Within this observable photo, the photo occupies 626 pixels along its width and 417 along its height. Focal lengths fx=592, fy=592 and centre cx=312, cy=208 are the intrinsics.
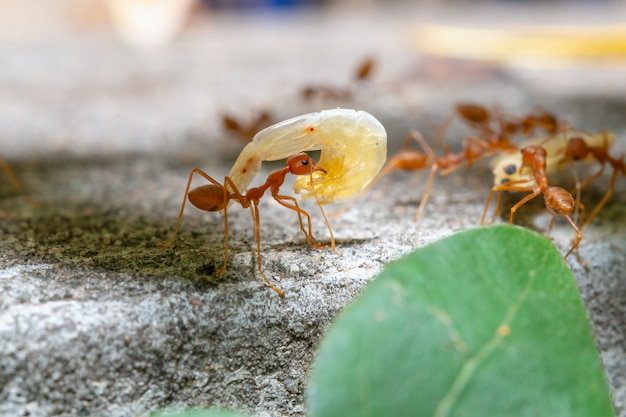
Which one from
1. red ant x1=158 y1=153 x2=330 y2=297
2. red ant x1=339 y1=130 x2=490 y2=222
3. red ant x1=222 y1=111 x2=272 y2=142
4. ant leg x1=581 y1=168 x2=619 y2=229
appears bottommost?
ant leg x1=581 y1=168 x2=619 y2=229

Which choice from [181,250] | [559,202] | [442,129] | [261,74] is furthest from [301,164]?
[261,74]

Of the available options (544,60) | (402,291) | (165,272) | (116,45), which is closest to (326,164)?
(165,272)

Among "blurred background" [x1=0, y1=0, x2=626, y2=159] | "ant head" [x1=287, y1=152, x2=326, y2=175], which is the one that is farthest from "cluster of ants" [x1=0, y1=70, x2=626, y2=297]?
"blurred background" [x1=0, y1=0, x2=626, y2=159]

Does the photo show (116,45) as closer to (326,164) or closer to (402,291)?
(326,164)

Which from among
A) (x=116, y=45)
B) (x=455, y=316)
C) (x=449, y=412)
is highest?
(x=116, y=45)

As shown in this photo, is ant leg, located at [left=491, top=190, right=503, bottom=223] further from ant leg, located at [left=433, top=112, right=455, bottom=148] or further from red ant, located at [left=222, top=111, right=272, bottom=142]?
red ant, located at [left=222, top=111, right=272, bottom=142]

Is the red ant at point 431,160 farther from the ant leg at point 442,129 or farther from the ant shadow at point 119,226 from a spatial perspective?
the ant shadow at point 119,226
